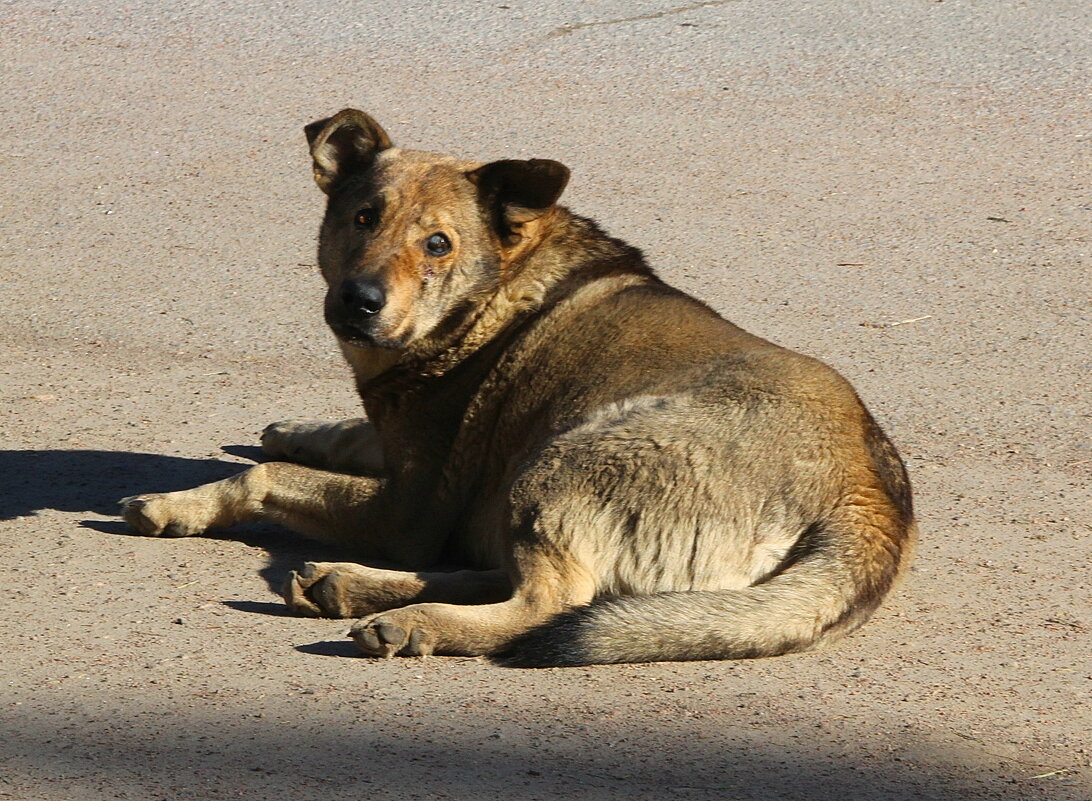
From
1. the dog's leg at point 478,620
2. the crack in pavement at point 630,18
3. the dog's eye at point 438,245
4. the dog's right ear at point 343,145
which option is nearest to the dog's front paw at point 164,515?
the dog's leg at point 478,620

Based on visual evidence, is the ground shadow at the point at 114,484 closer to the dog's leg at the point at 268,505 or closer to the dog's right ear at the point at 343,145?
the dog's leg at the point at 268,505

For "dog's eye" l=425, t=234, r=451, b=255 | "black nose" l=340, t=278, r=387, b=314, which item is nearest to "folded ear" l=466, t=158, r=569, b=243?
"dog's eye" l=425, t=234, r=451, b=255

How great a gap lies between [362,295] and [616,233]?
3.74 m

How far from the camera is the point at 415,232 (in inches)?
210

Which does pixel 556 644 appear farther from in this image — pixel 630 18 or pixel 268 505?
pixel 630 18

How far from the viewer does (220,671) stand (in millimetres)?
4219

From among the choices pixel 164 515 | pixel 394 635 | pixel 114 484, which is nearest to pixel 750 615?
pixel 394 635

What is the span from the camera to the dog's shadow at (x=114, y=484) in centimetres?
541

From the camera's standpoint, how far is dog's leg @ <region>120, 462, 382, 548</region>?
528 cm

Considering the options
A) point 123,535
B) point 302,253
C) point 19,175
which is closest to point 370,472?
point 123,535

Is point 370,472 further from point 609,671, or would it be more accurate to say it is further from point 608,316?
point 609,671

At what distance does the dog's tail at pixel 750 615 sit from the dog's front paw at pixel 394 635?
242mm

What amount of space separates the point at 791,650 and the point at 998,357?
334cm

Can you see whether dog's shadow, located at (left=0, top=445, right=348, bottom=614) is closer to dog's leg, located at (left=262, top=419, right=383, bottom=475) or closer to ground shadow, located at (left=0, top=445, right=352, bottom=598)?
ground shadow, located at (left=0, top=445, right=352, bottom=598)
